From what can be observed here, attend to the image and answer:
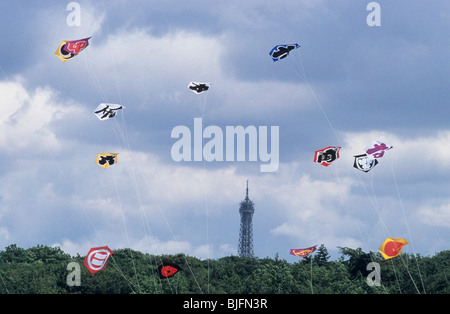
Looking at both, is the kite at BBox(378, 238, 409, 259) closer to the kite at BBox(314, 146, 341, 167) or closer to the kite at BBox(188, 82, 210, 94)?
the kite at BBox(314, 146, 341, 167)

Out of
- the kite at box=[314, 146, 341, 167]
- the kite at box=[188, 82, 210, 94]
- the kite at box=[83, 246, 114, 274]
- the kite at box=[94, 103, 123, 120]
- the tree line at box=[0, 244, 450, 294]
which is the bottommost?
the kite at box=[83, 246, 114, 274]

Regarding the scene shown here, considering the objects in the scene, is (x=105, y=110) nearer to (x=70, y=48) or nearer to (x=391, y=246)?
(x=70, y=48)

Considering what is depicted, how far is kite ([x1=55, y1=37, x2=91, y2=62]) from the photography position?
201ft

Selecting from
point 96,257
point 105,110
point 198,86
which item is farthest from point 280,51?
point 96,257

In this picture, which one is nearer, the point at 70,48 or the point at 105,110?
the point at 70,48

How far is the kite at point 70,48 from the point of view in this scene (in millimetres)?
61344

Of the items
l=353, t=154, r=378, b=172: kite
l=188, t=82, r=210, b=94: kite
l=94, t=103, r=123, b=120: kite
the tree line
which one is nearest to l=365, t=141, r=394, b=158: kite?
l=353, t=154, r=378, b=172: kite

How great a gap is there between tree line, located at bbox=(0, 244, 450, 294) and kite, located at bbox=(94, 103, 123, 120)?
29744mm

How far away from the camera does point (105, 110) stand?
64188 mm

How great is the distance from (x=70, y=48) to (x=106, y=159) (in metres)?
10.8
